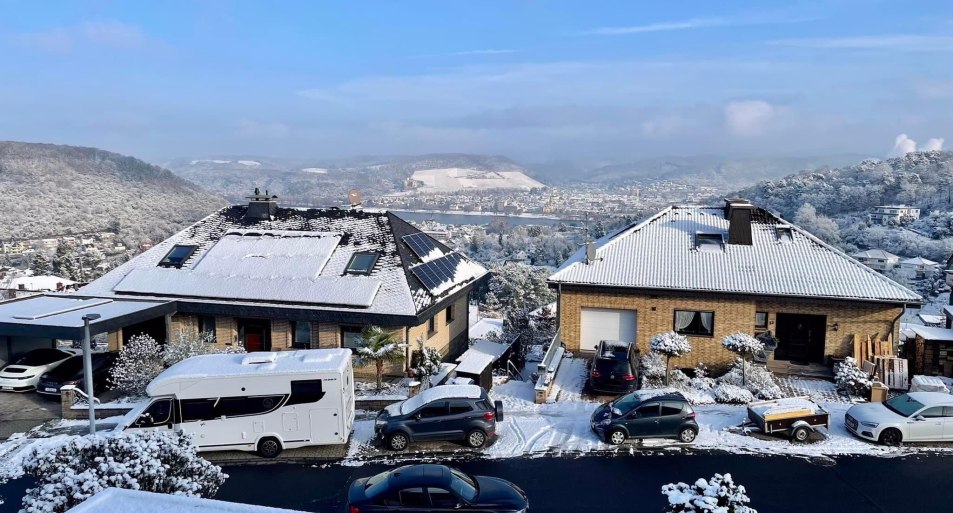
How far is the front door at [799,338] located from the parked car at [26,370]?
25.9 m

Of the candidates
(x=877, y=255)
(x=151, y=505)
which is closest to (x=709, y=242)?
(x=151, y=505)

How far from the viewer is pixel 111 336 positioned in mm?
24594

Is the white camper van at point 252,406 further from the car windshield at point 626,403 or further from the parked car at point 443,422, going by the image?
the car windshield at point 626,403

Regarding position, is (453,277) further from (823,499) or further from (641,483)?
(823,499)

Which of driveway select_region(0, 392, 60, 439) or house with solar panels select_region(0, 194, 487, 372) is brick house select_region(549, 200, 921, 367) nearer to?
house with solar panels select_region(0, 194, 487, 372)

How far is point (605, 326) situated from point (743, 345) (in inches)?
204

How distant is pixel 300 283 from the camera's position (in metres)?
23.7

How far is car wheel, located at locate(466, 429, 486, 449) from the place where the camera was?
16.2 meters

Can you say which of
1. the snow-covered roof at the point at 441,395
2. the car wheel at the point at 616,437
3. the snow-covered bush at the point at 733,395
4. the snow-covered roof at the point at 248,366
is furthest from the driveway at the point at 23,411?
the snow-covered bush at the point at 733,395

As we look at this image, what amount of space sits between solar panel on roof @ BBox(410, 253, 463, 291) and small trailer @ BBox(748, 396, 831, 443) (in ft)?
40.1

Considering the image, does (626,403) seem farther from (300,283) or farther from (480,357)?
(300,283)

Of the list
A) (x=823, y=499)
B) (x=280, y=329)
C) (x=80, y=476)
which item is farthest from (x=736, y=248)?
(x=80, y=476)

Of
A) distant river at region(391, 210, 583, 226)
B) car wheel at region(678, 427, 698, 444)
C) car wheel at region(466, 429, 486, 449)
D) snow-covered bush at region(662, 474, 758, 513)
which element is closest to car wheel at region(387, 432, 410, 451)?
car wheel at region(466, 429, 486, 449)

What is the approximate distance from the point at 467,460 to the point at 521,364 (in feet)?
38.3
